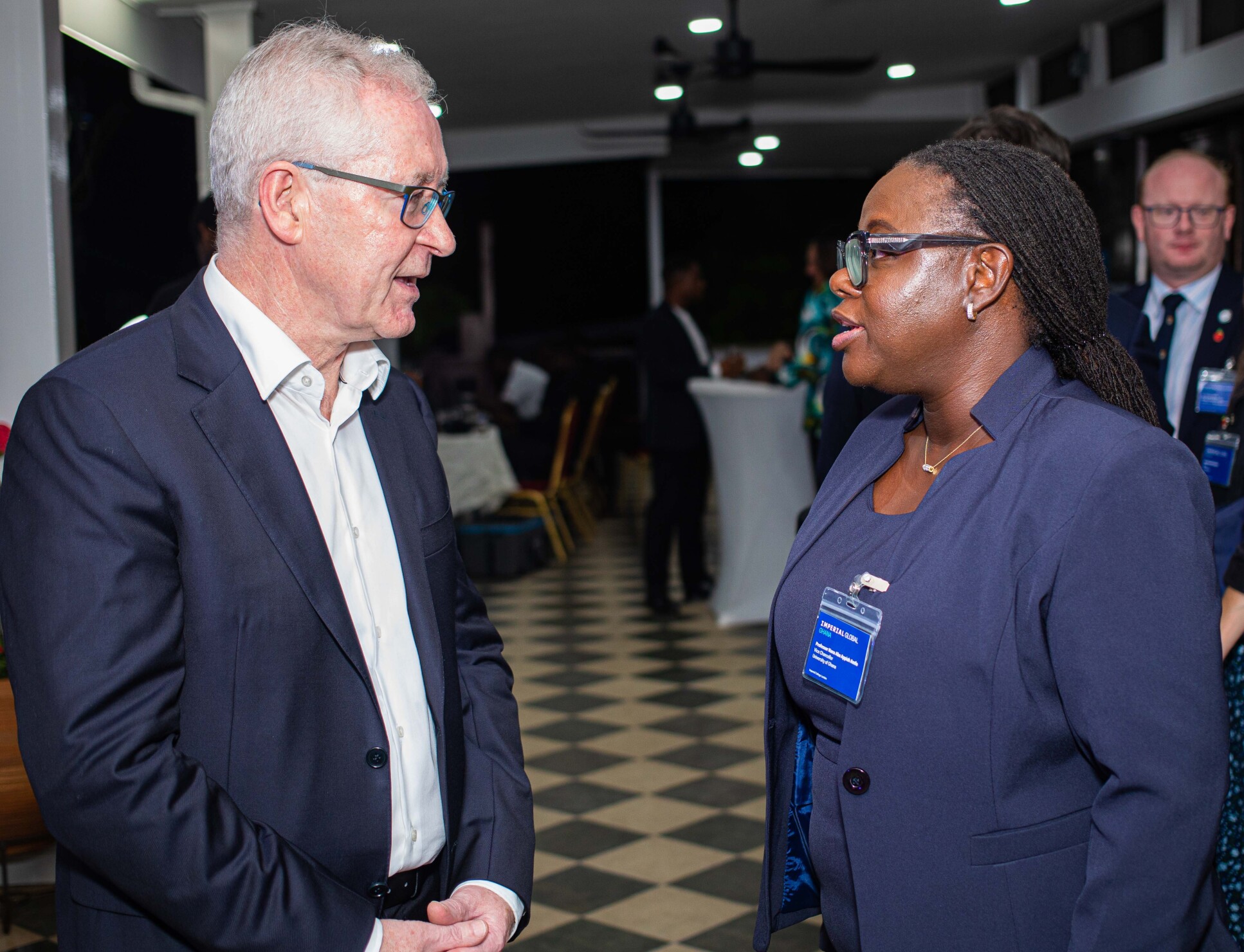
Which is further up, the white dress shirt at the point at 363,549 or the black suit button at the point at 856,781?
the white dress shirt at the point at 363,549

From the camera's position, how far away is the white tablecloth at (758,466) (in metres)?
5.71

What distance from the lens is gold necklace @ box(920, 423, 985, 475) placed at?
55.0 inches

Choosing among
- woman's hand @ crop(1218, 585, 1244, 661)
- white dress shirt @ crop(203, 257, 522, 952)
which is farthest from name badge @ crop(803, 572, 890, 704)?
woman's hand @ crop(1218, 585, 1244, 661)

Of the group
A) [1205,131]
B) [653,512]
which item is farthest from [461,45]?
[1205,131]

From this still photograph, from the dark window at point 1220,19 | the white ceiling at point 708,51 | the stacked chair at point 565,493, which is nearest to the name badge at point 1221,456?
the dark window at point 1220,19

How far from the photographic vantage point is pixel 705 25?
25.2 feet

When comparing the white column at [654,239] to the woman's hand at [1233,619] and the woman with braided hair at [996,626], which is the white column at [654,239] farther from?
the woman with braided hair at [996,626]

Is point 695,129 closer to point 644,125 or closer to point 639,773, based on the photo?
point 644,125

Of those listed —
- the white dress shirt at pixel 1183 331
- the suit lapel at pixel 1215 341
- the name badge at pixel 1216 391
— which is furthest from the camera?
the white dress shirt at pixel 1183 331

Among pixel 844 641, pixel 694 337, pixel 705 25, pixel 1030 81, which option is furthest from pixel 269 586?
pixel 1030 81

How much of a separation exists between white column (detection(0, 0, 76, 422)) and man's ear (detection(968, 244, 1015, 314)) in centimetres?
291

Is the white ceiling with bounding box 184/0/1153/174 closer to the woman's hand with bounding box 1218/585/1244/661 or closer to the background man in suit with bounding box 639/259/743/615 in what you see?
the background man in suit with bounding box 639/259/743/615

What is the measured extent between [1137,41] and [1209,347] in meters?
6.13

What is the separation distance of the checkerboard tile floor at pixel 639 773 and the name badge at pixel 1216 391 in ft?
5.14
